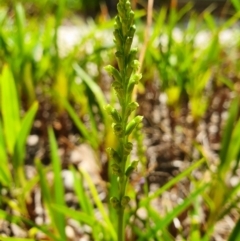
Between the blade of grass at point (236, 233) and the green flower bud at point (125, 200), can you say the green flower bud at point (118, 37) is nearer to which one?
the green flower bud at point (125, 200)

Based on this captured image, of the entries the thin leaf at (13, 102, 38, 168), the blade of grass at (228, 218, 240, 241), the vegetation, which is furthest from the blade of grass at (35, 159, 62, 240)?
the blade of grass at (228, 218, 240, 241)

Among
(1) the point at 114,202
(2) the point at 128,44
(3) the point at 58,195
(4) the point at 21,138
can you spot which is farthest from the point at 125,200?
(4) the point at 21,138

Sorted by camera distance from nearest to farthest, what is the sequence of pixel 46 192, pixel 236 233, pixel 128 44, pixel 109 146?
pixel 128 44 → pixel 236 233 → pixel 46 192 → pixel 109 146

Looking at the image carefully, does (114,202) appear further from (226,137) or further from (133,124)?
(226,137)

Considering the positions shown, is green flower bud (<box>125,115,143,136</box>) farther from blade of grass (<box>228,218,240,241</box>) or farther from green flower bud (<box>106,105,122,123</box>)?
blade of grass (<box>228,218,240,241</box>)

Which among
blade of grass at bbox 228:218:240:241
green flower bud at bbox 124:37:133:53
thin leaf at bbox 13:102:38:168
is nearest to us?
green flower bud at bbox 124:37:133:53

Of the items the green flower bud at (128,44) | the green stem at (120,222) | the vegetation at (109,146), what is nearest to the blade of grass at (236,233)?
the vegetation at (109,146)

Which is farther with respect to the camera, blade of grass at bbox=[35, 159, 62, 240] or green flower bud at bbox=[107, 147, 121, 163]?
blade of grass at bbox=[35, 159, 62, 240]

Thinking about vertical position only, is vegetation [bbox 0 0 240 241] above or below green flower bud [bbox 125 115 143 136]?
below

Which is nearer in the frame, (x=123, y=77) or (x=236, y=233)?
(x=123, y=77)
